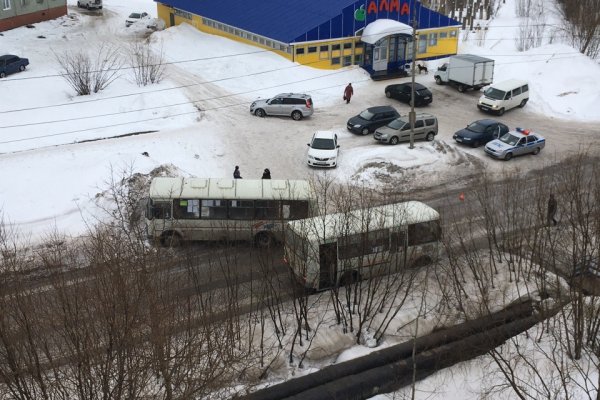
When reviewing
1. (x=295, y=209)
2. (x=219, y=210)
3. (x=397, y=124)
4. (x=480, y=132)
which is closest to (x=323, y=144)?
(x=397, y=124)

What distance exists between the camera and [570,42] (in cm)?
4903

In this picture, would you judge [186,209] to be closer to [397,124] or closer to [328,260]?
[328,260]

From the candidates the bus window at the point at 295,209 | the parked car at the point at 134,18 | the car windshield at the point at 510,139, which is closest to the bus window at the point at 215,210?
the bus window at the point at 295,209

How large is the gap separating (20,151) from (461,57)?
2621 cm

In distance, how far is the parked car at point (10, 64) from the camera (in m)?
40.8

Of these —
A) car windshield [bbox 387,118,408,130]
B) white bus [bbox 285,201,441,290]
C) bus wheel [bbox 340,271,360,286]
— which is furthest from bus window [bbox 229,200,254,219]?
car windshield [bbox 387,118,408,130]

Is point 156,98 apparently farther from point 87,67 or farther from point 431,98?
point 431,98

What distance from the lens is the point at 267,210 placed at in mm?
23016

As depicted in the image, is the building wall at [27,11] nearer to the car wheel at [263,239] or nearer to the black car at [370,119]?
the black car at [370,119]

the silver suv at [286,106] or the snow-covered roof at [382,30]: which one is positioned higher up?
the snow-covered roof at [382,30]

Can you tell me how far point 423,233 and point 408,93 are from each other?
63.1 ft

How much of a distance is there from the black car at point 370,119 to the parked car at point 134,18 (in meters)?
28.8

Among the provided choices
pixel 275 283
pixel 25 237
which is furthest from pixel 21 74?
pixel 275 283

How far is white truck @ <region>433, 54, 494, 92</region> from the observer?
4034 centimetres
